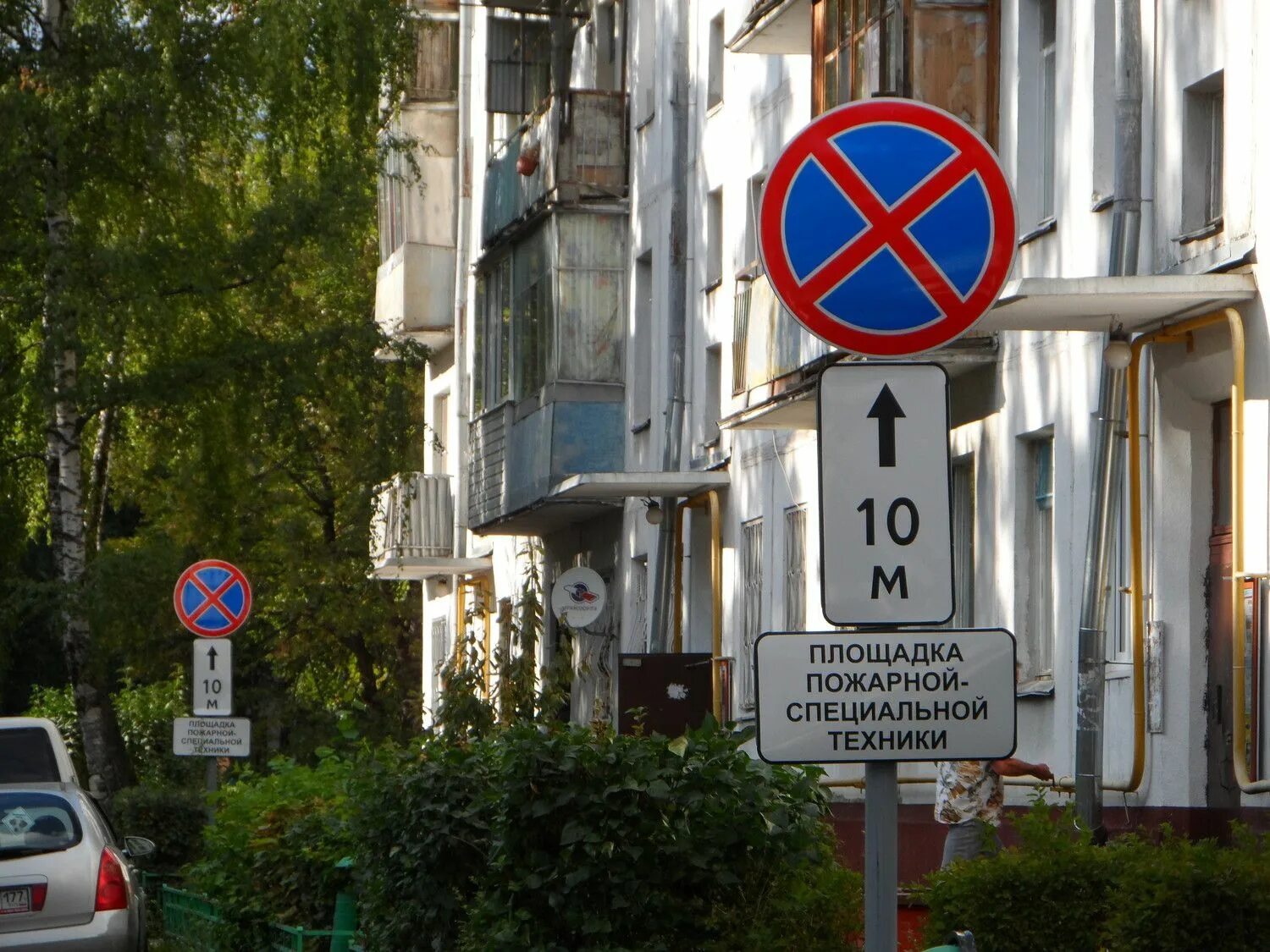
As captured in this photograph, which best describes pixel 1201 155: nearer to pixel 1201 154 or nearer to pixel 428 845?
pixel 1201 154

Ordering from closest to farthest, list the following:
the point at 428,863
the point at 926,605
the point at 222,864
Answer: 1. the point at 926,605
2. the point at 428,863
3. the point at 222,864

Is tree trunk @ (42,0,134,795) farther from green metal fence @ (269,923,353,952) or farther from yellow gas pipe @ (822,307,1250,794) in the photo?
green metal fence @ (269,923,353,952)

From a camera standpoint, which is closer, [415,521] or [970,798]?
[970,798]

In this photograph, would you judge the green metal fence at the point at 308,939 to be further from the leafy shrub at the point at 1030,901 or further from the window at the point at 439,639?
the window at the point at 439,639

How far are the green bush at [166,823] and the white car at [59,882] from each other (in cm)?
687

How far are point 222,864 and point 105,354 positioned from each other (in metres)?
13.2

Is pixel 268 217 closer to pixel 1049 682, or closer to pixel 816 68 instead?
pixel 816 68

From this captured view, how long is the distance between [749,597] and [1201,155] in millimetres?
10303

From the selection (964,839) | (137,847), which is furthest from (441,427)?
(964,839)

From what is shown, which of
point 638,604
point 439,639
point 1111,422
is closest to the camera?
point 1111,422

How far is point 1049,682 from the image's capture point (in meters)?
16.9

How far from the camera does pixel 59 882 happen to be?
47.1ft

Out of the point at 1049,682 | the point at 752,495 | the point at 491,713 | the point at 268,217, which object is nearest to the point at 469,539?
the point at 268,217

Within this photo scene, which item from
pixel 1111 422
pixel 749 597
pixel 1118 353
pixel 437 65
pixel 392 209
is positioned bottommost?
pixel 749 597
